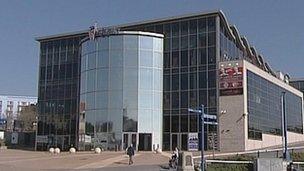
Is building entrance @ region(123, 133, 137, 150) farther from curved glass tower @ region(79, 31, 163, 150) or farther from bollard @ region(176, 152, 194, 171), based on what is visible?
bollard @ region(176, 152, 194, 171)

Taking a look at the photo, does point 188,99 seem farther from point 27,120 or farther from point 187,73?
point 27,120

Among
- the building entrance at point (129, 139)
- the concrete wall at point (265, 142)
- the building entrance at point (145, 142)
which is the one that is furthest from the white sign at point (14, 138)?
the concrete wall at point (265, 142)

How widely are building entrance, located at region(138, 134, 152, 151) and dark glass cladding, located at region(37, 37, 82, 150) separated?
44.0 ft

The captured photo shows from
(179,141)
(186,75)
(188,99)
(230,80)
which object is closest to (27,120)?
(179,141)

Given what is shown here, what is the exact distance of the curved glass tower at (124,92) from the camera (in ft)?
197

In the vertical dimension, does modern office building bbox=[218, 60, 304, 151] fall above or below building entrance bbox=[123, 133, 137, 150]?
above

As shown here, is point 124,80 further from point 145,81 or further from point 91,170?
point 91,170

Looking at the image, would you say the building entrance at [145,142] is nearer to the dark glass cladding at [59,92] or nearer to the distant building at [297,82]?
the dark glass cladding at [59,92]

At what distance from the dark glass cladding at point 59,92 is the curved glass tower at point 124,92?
8457 mm

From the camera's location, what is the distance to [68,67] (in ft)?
244

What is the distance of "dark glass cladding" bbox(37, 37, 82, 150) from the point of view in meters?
71.9

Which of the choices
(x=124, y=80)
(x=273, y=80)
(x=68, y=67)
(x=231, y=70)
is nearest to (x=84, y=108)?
(x=124, y=80)

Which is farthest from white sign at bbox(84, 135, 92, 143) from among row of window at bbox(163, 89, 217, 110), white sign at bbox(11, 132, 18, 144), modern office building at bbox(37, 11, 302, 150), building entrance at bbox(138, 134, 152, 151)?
white sign at bbox(11, 132, 18, 144)

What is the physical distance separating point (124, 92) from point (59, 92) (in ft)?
57.5
